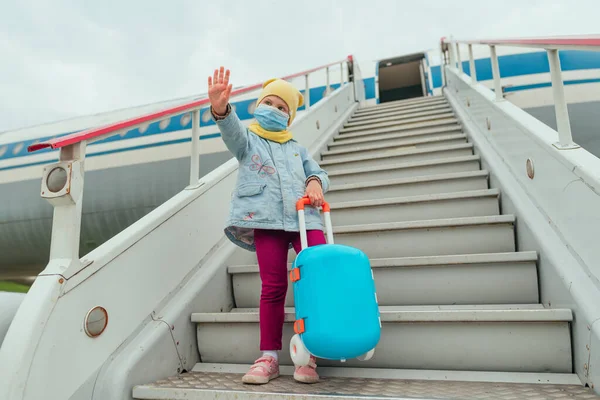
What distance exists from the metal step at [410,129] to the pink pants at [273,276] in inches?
107

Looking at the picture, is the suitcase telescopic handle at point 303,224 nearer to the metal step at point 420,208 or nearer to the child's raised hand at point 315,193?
the child's raised hand at point 315,193

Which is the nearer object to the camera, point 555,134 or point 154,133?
point 555,134

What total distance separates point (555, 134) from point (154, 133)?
5.99 metres

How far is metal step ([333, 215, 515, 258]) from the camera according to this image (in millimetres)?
2049

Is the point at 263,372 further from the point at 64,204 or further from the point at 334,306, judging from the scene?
the point at 64,204

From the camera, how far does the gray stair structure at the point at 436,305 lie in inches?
55.1

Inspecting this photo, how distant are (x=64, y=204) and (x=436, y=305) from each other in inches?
61.5

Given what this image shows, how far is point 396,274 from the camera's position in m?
1.88

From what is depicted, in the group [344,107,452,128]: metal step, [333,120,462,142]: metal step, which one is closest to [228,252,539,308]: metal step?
[333,120,462,142]: metal step

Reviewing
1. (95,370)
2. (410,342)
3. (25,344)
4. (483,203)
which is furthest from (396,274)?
(25,344)

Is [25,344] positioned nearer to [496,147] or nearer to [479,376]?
[479,376]

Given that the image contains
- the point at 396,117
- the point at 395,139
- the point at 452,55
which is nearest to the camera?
the point at 395,139

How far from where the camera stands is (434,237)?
2.17 m

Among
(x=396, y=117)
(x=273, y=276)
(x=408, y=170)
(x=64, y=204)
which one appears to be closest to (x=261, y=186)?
(x=273, y=276)
